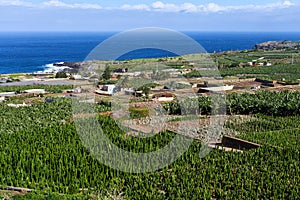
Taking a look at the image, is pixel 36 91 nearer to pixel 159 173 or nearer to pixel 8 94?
pixel 8 94

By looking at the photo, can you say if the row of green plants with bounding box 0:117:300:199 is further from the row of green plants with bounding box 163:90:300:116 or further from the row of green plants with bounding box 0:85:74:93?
the row of green plants with bounding box 0:85:74:93

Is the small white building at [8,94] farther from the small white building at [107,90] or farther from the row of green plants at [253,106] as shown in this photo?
the row of green plants at [253,106]

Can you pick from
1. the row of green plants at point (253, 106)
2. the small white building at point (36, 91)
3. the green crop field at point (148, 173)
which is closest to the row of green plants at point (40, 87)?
the small white building at point (36, 91)

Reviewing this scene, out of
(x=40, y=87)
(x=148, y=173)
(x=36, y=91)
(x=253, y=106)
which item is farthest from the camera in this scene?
(x=40, y=87)

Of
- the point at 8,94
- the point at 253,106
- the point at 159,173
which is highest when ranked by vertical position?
the point at 253,106

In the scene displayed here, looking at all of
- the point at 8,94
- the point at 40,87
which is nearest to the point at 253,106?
the point at 8,94

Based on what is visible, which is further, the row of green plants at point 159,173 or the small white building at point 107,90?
the small white building at point 107,90

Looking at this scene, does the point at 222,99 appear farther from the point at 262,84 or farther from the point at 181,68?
the point at 181,68

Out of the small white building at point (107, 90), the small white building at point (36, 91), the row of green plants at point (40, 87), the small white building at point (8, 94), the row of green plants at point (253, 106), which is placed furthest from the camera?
the row of green plants at point (40, 87)

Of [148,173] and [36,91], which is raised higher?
[148,173]

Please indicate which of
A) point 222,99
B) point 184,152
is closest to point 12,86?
point 222,99

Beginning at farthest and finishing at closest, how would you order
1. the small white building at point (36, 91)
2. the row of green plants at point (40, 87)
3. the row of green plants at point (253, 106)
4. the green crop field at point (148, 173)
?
the row of green plants at point (40, 87)
the small white building at point (36, 91)
the row of green plants at point (253, 106)
the green crop field at point (148, 173)
